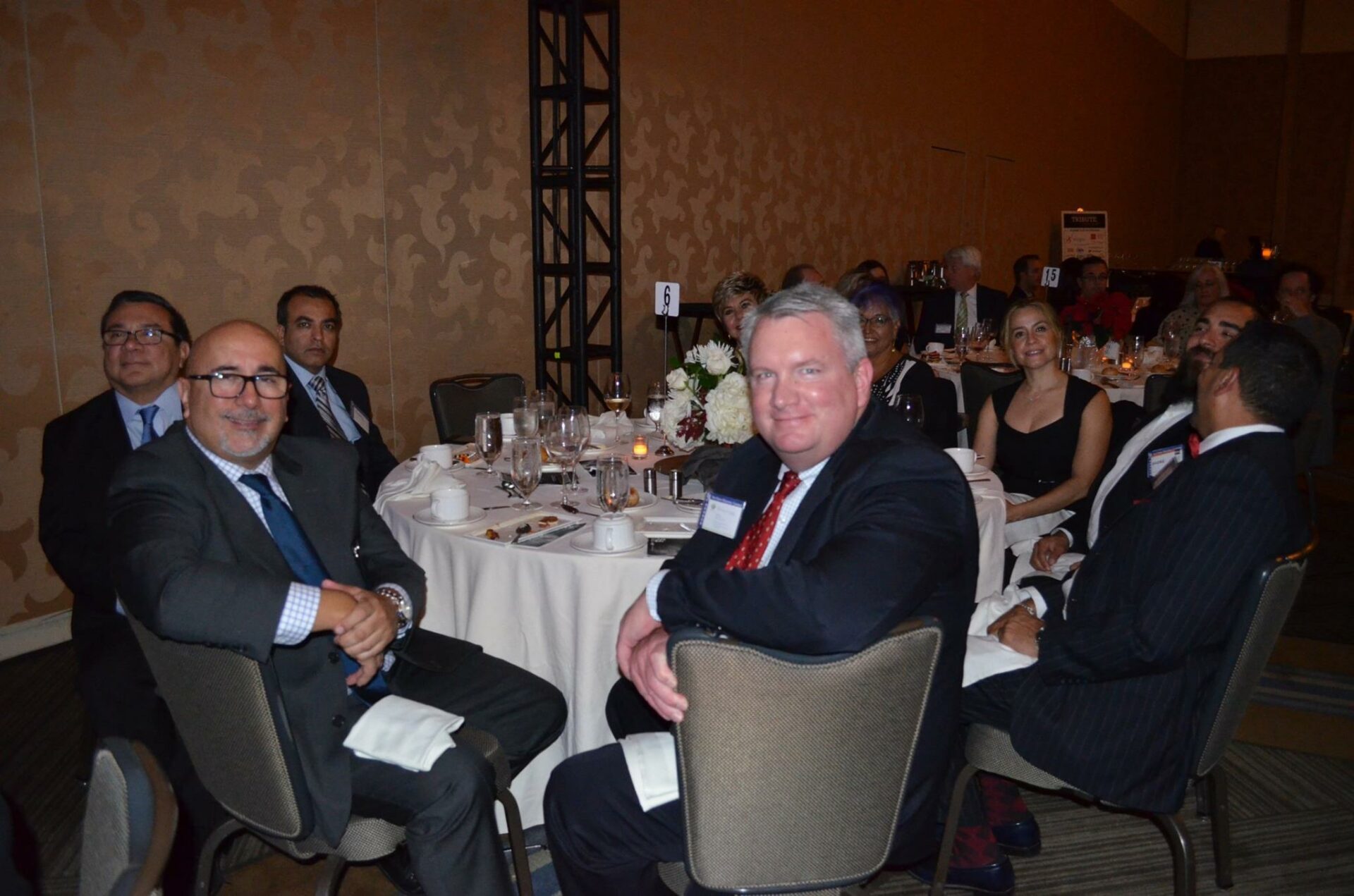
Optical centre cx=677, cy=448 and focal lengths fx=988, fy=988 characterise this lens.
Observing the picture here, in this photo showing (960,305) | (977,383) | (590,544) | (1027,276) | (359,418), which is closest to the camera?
(590,544)

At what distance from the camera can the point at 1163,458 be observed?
2.84 metres

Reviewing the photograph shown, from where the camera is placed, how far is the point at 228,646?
1.77 m

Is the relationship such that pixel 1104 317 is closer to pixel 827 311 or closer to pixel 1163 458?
pixel 1163 458

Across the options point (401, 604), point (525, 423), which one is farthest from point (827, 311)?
point (525, 423)

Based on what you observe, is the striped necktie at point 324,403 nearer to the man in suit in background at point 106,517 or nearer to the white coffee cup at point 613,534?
the man in suit in background at point 106,517

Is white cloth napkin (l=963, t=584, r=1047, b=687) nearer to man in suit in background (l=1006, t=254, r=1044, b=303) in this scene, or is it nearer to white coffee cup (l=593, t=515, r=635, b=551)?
white coffee cup (l=593, t=515, r=635, b=551)

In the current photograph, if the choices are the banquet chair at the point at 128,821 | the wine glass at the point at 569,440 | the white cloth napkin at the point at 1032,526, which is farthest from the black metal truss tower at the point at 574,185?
the banquet chair at the point at 128,821

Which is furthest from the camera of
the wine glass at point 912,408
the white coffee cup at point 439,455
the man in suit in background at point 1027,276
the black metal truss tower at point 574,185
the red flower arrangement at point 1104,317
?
the man in suit in background at point 1027,276

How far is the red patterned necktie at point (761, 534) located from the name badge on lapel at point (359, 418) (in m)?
2.51

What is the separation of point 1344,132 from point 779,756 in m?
19.1

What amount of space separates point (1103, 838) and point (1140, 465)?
3.58 feet

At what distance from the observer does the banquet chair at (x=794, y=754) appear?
1481mm

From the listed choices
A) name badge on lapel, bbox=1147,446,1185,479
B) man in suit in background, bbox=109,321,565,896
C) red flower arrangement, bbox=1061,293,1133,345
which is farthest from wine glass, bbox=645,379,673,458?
red flower arrangement, bbox=1061,293,1133,345

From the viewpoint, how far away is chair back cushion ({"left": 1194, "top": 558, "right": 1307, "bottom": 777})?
1.97 meters
